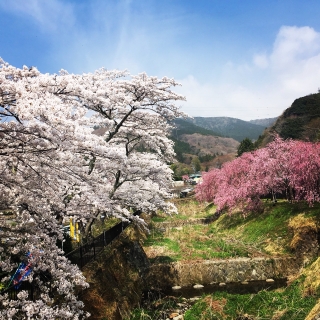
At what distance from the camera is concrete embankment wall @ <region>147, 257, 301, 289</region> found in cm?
1470

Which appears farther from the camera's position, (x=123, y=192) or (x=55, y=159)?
(x=123, y=192)

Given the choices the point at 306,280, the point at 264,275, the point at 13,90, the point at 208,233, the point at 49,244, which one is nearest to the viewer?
the point at 13,90

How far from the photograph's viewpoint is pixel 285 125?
55406 mm

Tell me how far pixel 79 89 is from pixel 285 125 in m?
56.9

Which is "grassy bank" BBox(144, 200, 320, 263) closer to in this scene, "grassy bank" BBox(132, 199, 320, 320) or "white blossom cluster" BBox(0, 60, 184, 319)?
"grassy bank" BBox(132, 199, 320, 320)

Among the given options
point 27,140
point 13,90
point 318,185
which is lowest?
point 318,185

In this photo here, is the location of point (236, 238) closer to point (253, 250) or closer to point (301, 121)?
point (253, 250)

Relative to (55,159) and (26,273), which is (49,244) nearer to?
(26,273)

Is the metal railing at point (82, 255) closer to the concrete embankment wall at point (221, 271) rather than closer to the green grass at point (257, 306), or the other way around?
the concrete embankment wall at point (221, 271)

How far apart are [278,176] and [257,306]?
46.7 feet

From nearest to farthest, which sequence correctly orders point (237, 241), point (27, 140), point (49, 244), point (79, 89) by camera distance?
point (27, 140) < point (79, 89) < point (49, 244) < point (237, 241)

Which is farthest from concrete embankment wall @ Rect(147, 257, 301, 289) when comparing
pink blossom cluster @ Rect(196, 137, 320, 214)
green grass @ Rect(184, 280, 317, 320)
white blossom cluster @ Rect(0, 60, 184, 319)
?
white blossom cluster @ Rect(0, 60, 184, 319)

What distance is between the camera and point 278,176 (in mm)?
22156

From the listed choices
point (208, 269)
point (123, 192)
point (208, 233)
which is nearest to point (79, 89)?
point (123, 192)
